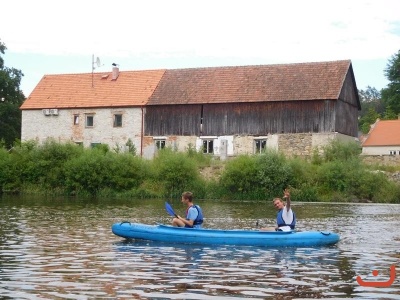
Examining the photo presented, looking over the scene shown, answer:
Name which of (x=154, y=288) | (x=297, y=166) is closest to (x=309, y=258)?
(x=154, y=288)

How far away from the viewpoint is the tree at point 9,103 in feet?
226

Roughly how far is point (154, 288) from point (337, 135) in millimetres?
39925

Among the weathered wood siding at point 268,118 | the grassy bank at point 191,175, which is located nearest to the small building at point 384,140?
the weathered wood siding at point 268,118

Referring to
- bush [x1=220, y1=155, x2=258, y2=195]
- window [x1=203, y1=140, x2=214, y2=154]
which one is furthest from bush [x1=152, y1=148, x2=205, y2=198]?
window [x1=203, y1=140, x2=214, y2=154]

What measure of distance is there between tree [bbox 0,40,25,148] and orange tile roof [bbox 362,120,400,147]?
3215 centimetres

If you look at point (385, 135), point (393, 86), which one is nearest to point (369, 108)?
point (393, 86)

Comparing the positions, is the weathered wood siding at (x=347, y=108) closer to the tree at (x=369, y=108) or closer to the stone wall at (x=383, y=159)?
the stone wall at (x=383, y=159)

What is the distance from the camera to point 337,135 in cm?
5144

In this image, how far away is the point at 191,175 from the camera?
4656 cm

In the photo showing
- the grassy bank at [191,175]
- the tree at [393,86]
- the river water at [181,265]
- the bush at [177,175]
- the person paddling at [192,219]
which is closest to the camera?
the river water at [181,265]

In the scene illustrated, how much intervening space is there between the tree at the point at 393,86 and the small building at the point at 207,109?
969 inches

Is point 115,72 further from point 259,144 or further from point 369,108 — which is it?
point 369,108

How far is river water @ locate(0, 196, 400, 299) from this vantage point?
497 inches

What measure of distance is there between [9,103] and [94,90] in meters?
13.3
